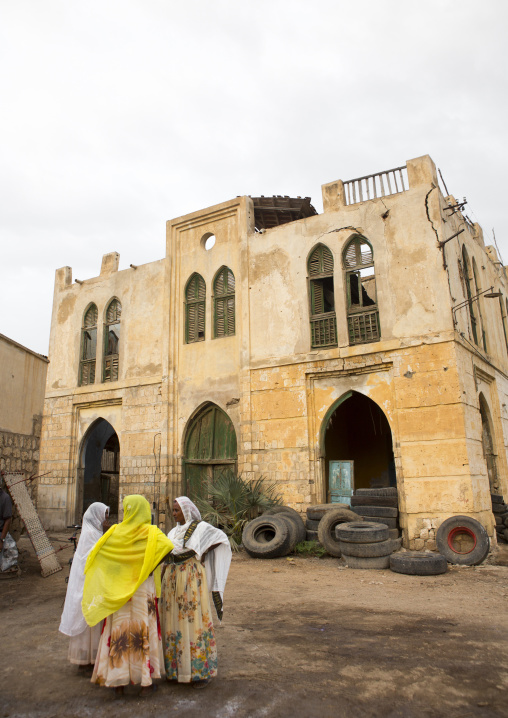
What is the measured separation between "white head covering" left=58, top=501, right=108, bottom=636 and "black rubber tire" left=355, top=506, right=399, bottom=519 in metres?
6.87

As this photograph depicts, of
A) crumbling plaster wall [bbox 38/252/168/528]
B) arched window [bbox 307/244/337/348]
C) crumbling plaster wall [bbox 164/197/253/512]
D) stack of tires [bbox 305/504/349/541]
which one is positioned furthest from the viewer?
crumbling plaster wall [bbox 38/252/168/528]

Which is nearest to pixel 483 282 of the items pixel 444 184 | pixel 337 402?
pixel 444 184

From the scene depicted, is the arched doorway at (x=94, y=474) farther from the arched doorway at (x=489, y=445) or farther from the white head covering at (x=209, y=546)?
the white head covering at (x=209, y=546)

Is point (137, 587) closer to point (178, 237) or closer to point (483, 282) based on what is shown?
point (178, 237)

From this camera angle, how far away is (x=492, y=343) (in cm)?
1352

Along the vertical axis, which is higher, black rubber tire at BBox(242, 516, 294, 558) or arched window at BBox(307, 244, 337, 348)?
arched window at BBox(307, 244, 337, 348)

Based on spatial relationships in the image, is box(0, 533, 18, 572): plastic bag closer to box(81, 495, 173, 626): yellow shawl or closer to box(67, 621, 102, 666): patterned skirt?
box(67, 621, 102, 666): patterned skirt

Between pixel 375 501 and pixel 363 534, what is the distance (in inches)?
59.1

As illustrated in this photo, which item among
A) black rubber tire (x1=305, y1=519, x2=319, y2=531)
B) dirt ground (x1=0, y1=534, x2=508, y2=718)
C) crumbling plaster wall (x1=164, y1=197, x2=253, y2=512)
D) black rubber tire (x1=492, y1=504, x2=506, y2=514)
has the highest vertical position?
crumbling plaster wall (x1=164, y1=197, x2=253, y2=512)

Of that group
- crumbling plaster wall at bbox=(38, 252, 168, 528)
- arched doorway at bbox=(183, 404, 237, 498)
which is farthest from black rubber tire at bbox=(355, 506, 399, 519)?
crumbling plaster wall at bbox=(38, 252, 168, 528)

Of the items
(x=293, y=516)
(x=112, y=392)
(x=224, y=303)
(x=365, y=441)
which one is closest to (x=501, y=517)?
(x=293, y=516)

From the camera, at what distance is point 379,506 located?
32.6 feet

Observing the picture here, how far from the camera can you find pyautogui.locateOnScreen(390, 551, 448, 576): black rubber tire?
7.96 metres

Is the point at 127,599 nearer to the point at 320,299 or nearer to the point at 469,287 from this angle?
the point at 320,299
